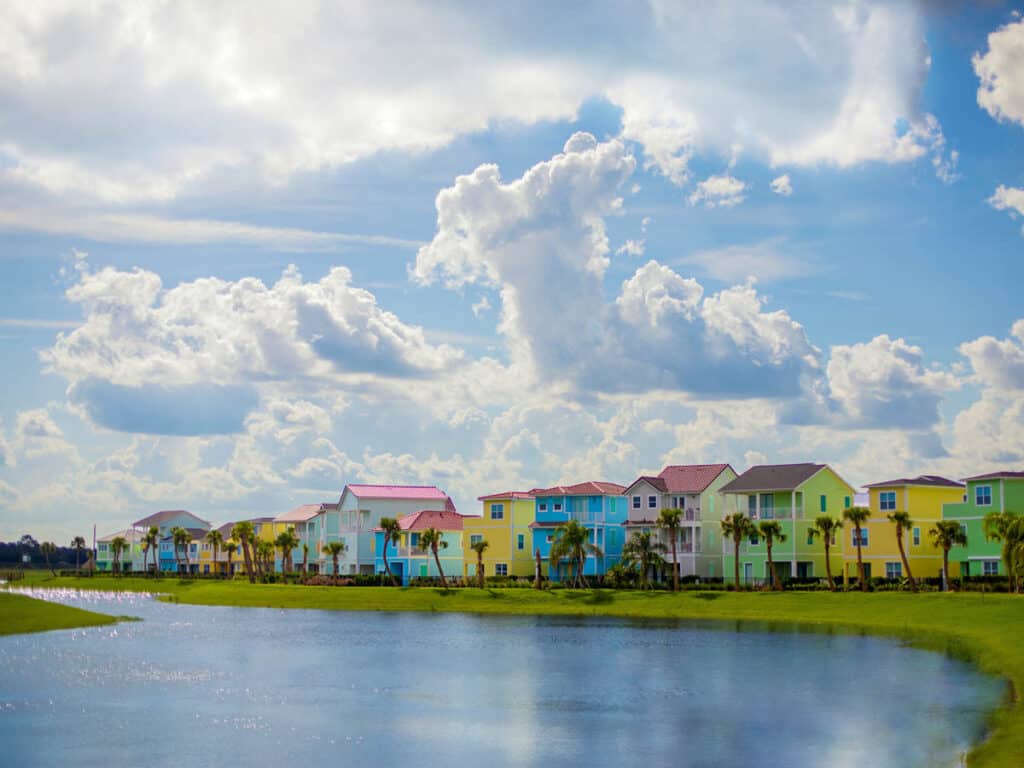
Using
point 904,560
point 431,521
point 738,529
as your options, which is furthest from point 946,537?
point 431,521

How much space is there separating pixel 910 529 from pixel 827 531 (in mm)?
7587

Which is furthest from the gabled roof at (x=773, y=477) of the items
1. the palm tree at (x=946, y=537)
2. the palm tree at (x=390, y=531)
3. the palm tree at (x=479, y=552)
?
the palm tree at (x=390, y=531)

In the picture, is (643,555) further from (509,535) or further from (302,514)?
(302,514)

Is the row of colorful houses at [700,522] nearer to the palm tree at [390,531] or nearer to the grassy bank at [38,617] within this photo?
the palm tree at [390,531]

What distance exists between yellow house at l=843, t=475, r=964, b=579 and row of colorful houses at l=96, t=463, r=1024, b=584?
0.29 feet

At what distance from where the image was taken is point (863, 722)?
37750 mm

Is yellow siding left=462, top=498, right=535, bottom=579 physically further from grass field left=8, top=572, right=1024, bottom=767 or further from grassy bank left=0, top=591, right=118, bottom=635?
grassy bank left=0, top=591, right=118, bottom=635

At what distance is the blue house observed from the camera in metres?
116

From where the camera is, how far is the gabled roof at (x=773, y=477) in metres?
104

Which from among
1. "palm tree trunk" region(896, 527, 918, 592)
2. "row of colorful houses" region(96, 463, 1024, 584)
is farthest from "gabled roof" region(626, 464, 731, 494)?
"palm tree trunk" region(896, 527, 918, 592)

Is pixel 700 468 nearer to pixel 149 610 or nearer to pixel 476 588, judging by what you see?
pixel 476 588

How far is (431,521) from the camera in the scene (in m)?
135

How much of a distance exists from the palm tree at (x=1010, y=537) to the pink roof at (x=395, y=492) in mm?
74385

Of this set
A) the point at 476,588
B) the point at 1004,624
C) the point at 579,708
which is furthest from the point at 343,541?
the point at 579,708
